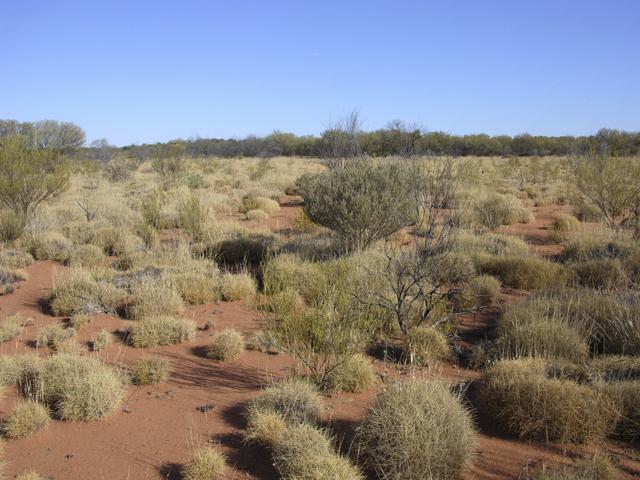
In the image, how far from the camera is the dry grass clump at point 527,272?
30.7ft

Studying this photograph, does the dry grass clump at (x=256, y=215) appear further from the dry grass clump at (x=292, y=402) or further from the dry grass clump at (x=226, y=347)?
the dry grass clump at (x=292, y=402)

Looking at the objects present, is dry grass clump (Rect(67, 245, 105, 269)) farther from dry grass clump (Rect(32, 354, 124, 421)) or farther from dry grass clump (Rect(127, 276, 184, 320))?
dry grass clump (Rect(32, 354, 124, 421))

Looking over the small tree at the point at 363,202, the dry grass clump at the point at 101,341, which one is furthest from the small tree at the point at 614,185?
the dry grass clump at the point at 101,341

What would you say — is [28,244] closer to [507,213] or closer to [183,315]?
[183,315]

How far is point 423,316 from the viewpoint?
24.4ft

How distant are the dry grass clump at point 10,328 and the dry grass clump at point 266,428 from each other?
4137 mm

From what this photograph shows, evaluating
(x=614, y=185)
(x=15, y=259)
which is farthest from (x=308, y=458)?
(x=614, y=185)

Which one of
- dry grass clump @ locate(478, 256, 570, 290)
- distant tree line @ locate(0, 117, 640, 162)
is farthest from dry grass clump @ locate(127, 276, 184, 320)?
distant tree line @ locate(0, 117, 640, 162)

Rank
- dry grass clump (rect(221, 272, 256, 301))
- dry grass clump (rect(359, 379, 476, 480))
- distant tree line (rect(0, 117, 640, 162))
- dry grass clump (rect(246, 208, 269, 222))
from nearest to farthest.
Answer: dry grass clump (rect(359, 379, 476, 480)), dry grass clump (rect(221, 272, 256, 301)), dry grass clump (rect(246, 208, 269, 222)), distant tree line (rect(0, 117, 640, 162))

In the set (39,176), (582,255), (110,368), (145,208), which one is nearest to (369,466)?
(110,368)

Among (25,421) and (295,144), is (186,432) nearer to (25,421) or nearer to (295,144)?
(25,421)

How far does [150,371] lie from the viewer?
6035mm

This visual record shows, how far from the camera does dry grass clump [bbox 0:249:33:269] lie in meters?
10.7

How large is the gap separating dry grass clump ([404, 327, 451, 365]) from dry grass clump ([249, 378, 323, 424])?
1736 mm
